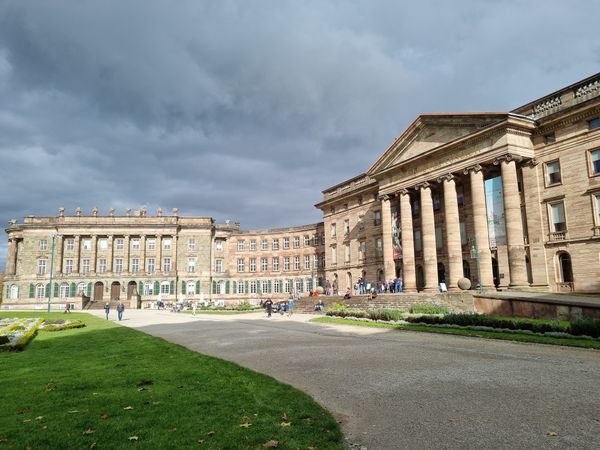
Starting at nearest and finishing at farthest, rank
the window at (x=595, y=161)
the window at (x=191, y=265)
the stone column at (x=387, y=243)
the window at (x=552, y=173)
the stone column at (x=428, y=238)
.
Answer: the window at (x=595, y=161) < the window at (x=552, y=173) < the stone column at (x=428, y=238) < the stone column at (x=387, y=243) < the window at (x=191, y=265)

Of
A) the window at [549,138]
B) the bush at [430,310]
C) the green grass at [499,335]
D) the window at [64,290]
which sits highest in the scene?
the window at [549,138]

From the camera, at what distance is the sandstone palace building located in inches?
1199

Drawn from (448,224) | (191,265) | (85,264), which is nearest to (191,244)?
(191,265)

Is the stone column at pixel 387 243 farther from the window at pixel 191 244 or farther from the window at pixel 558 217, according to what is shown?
the window at pixel 191 244

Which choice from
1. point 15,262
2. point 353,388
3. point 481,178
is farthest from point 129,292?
point 353,388

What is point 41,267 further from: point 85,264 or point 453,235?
point 453,235

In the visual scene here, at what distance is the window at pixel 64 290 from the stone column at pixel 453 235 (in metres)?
63.9

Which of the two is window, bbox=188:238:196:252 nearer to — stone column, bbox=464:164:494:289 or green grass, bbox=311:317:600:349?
stone column, bbox=464:164:494:289

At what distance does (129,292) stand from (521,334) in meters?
69.6

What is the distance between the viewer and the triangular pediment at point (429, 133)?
34438 millimetres

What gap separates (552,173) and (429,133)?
11.1 metres

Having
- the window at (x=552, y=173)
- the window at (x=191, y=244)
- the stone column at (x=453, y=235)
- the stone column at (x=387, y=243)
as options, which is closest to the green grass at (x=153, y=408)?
the stone column at (x=453, y=235)

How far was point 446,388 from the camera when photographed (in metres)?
8.59

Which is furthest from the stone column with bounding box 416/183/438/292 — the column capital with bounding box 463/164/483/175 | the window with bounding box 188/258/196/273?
the window with bounding box 188/258/196/273
